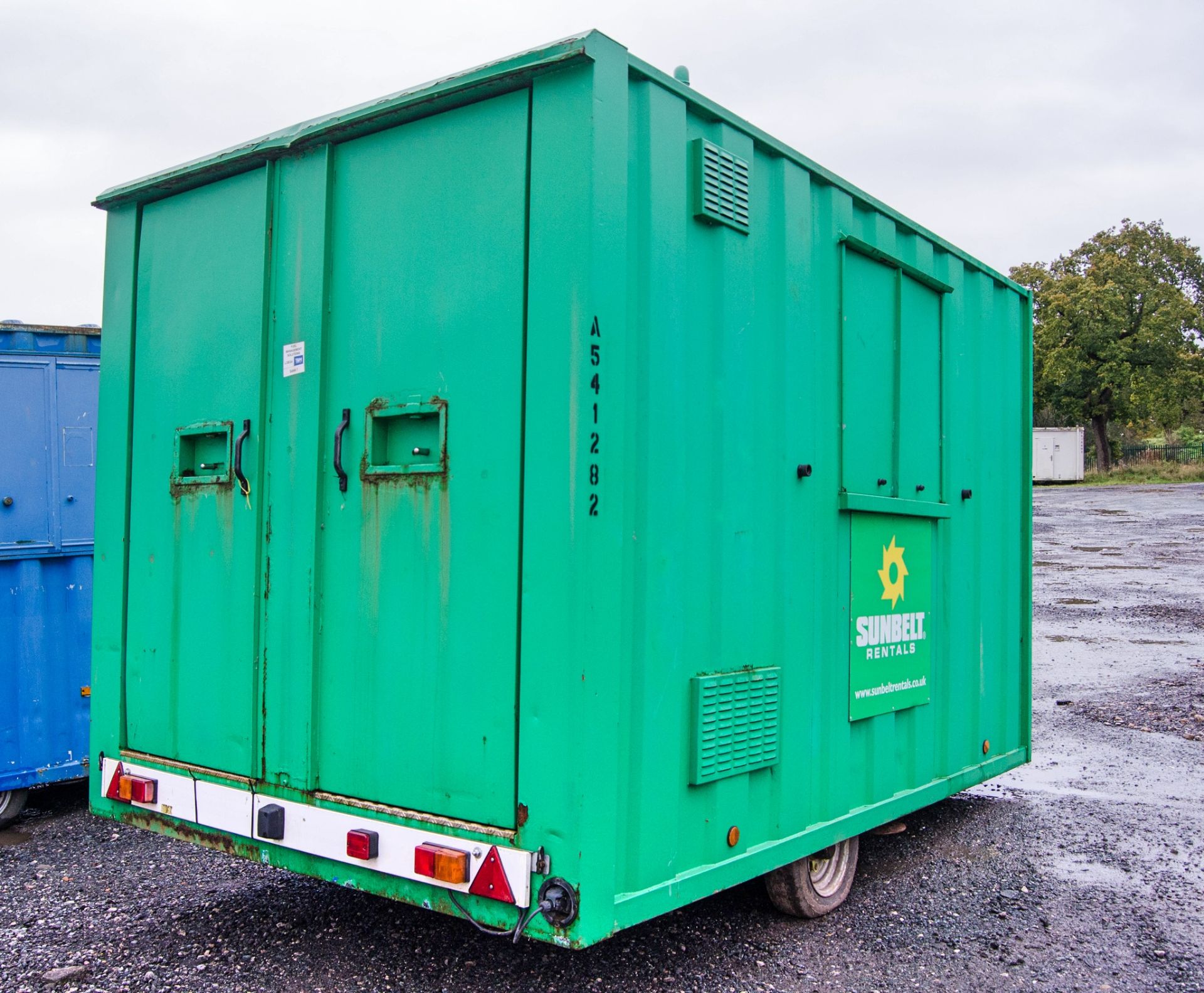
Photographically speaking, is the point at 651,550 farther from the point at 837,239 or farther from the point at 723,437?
the point at 837,239

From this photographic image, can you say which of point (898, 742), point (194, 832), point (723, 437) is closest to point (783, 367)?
point (723, 437)

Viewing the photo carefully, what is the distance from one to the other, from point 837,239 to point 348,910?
134 inches

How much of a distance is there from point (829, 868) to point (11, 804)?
14.1 feet

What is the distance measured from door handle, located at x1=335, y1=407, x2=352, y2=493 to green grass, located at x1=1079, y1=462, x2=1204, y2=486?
123 ft

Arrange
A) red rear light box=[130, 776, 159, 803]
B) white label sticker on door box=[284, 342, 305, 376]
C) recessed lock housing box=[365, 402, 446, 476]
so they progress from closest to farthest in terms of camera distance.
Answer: recessed lock housing box=[365, 402, 446, 476], white label sticker on door box=[284, 342, 305, 376], red rear light box=[130, 776, 159, 803]

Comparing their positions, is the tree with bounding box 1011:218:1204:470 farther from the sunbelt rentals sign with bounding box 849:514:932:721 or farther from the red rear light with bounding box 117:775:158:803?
the red rear light with bounding box 117:775:158:803

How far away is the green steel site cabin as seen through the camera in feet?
9.65

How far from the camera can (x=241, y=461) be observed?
3.70m

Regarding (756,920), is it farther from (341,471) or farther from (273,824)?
(341,471)

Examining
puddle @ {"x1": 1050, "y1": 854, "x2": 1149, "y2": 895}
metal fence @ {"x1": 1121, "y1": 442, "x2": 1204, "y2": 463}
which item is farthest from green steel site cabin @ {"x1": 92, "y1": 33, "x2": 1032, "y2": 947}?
metal fence @ {"x1": 1121, "y1": 442, "x2": 1204, "y2": 463}

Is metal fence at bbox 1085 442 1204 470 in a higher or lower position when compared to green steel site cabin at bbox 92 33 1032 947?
higher

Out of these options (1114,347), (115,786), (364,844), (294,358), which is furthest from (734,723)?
(1114,347)

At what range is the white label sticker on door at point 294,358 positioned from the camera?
358 cm

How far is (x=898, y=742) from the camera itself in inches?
180
